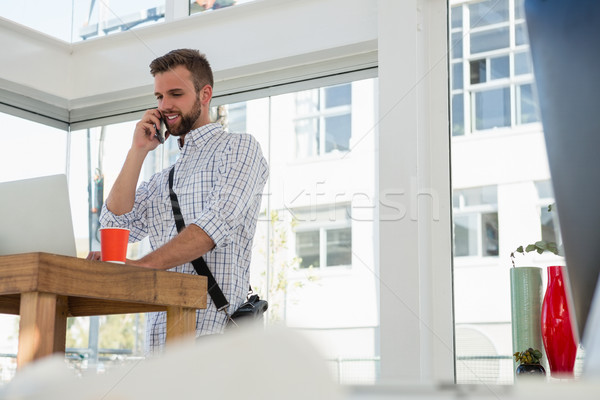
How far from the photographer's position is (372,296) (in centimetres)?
326

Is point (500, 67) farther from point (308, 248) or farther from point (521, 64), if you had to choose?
point (308, 248)

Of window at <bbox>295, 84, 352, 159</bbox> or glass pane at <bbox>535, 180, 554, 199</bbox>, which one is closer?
glass pane at <bbox>535, 180, 554, 199</bbox>

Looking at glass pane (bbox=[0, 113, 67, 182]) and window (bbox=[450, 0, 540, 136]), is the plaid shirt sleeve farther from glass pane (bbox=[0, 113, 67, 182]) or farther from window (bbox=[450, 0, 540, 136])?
glass pane (bbox=[0, 113, 67, 182])

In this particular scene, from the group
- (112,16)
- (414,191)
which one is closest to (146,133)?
(414,191)

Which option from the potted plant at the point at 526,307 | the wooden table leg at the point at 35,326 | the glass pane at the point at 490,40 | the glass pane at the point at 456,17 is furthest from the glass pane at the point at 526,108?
the wooden table leg at the point at 35,326

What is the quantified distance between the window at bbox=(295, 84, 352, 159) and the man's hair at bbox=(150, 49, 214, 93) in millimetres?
1037

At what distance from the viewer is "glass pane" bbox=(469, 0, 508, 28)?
3062 millimetres

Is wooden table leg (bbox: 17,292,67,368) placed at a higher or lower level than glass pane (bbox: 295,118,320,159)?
lower

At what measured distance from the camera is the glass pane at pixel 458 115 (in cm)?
310

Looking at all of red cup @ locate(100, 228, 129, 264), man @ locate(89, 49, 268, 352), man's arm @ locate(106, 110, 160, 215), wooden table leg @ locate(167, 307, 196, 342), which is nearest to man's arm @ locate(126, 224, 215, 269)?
man @ locate(89, 49, 268, 352)

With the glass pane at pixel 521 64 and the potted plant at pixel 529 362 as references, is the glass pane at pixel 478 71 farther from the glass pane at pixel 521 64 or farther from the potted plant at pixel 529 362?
the potted plant at pixel 529 362

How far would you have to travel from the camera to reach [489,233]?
295 centimetres

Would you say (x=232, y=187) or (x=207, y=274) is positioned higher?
(x=232, y=187)

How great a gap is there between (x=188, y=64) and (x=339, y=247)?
4.07 ft
